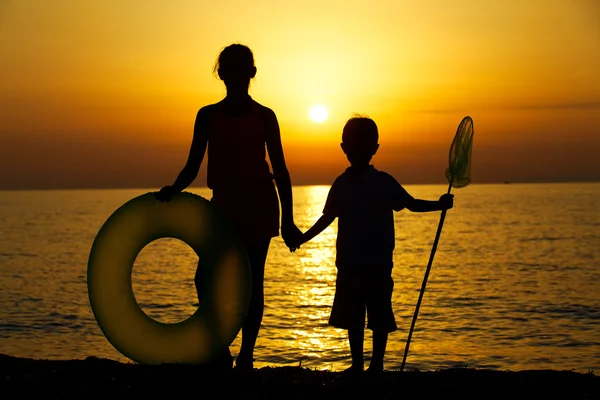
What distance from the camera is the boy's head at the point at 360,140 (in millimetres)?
4848

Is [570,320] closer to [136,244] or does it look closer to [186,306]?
[186,306]

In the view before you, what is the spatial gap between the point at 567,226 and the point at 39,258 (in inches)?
1417

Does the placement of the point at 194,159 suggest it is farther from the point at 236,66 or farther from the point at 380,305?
the point at 380,305

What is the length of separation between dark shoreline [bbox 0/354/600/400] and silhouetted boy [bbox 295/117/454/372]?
424 millimetres

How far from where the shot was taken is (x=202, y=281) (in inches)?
189

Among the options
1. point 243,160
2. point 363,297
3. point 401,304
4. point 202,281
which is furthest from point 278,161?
point 401,304

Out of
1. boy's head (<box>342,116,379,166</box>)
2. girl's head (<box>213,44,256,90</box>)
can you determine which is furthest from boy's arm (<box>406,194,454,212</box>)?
girl's head (<box>213,44,256,90</box>)

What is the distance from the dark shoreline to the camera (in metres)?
4.05

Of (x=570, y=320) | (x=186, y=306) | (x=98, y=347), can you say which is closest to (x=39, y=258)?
(x=186, y=306)

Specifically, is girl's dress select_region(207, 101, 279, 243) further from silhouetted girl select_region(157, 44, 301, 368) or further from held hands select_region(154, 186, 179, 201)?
held hands select_region(154, 186, 179, 201)

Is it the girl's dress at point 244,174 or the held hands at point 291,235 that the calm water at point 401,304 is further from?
the girl's dress at point 244,174

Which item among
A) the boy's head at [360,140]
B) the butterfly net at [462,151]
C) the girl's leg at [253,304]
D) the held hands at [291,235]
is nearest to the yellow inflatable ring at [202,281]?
the girl's leg at [253,304]

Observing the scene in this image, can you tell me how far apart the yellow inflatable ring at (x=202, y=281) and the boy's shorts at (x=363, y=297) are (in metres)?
0.63

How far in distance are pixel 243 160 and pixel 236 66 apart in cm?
58
